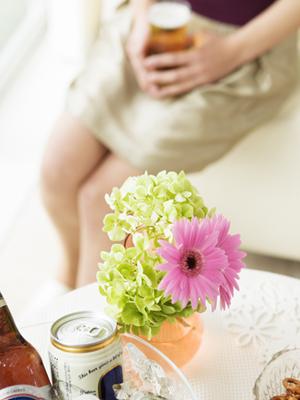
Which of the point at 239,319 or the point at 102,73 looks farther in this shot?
the point at 102,73

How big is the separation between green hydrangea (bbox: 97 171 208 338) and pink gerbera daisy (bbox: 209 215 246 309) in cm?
6

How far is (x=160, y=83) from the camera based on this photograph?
1.68 m

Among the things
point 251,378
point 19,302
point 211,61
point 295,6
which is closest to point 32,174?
point 19,302

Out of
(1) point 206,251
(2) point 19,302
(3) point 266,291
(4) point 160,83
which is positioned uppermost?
(1) point 206,251

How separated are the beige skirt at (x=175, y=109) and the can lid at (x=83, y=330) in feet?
2.57

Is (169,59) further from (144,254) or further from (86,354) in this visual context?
(86,354)

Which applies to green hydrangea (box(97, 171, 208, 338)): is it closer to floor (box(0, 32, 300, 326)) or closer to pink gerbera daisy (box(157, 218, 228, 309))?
pink gerbera daisy (box(157, 218, 228, 309))

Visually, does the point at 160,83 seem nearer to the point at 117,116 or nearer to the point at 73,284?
the point at 117,116

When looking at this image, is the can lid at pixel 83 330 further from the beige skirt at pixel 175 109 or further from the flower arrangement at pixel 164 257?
the beige skirt at pixel 175 109

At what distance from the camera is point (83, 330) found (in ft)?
2.83

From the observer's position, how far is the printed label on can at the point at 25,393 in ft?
2.77

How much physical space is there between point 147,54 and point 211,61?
14cm

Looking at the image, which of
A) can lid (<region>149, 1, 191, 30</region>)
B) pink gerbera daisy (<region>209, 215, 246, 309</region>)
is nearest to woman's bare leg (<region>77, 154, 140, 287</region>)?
can lid (<region>149, 1, 191, 30</region>)

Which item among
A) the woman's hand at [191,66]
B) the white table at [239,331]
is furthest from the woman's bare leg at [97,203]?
the white table at [239,331]
